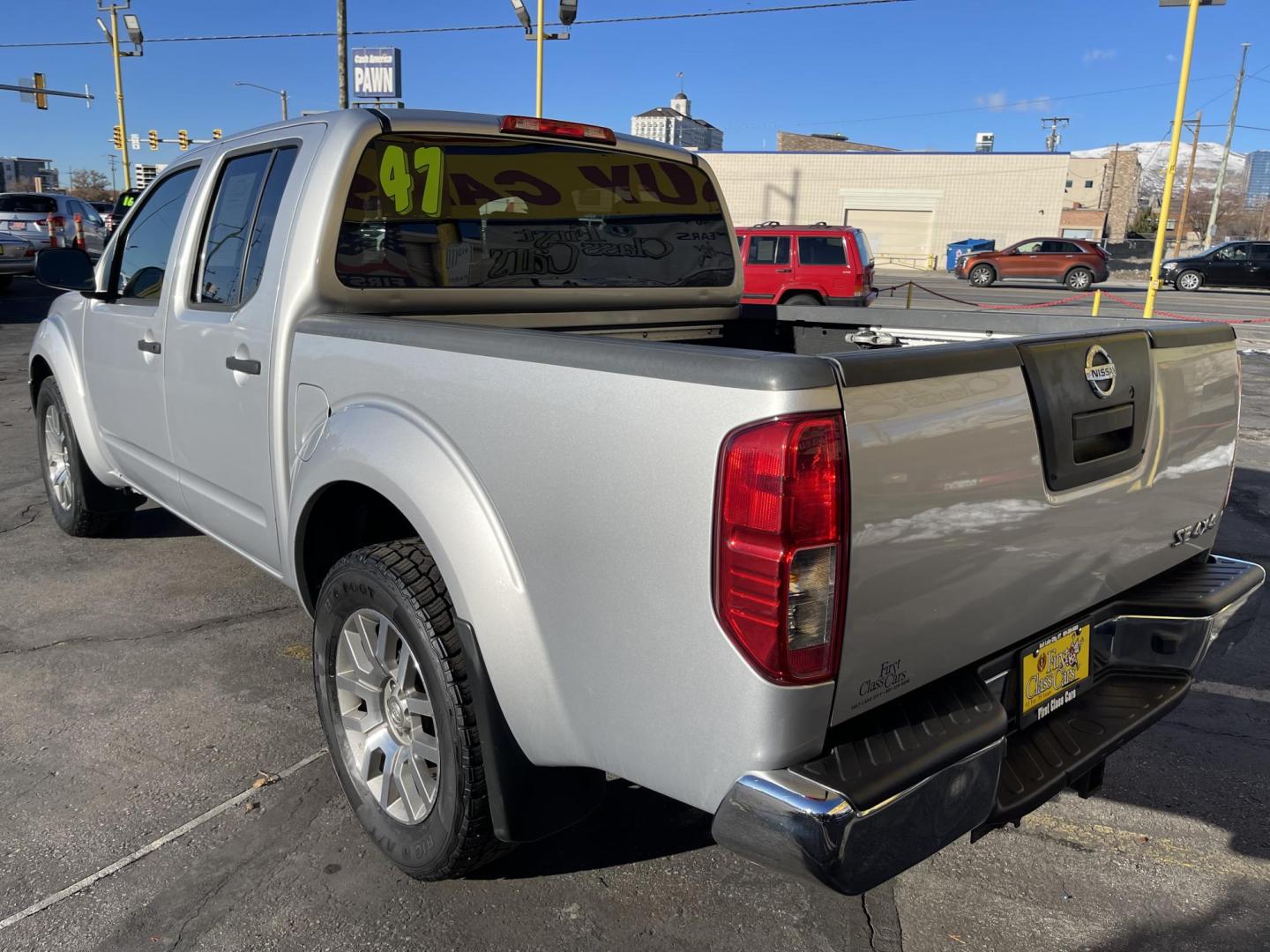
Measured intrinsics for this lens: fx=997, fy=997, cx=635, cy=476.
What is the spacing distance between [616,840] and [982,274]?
113 ft

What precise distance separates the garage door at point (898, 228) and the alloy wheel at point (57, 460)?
52.1 metres

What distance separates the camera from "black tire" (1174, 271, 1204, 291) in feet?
105

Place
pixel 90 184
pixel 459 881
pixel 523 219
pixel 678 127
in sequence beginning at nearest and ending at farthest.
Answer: pixel 459 881, pixel 523 219, pixel 678 127, pixel 90 184

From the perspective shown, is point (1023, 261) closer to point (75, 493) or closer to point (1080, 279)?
point (1080, 279)

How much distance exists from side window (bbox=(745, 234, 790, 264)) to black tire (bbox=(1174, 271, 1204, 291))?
21480 millimetres

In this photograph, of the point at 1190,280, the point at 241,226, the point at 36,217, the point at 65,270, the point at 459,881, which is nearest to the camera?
the point at 459,881

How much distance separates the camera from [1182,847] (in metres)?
2.86

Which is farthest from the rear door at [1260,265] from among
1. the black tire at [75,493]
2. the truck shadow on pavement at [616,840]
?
the truck shadow on pavement at [616,840]

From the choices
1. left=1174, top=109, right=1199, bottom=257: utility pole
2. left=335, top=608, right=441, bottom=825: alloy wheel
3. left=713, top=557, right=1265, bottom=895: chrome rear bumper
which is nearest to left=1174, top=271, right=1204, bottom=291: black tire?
left=1174, top=109, right=1199, bottom=257: utility pole

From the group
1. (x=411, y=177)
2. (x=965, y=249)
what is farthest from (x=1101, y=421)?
(x=965, y=249)

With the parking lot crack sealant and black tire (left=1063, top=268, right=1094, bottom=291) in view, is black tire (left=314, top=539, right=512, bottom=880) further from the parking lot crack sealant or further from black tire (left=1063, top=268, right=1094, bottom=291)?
black tire (left=1063, top=268, right=1094, bottom=291)

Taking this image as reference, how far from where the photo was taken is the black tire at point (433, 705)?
2.27 metres

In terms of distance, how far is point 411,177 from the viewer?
3.28 m

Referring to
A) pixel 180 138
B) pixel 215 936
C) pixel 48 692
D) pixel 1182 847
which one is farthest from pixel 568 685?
pixel 180 138
